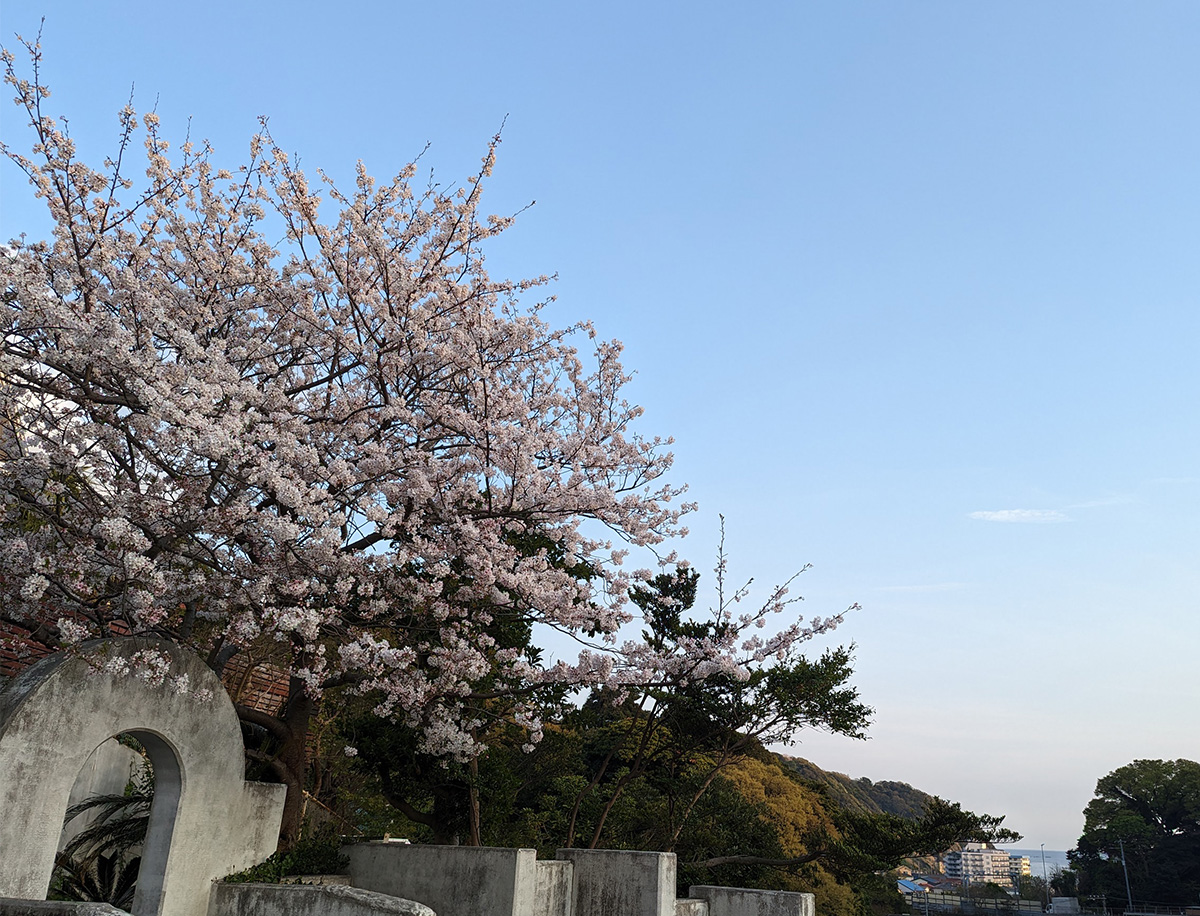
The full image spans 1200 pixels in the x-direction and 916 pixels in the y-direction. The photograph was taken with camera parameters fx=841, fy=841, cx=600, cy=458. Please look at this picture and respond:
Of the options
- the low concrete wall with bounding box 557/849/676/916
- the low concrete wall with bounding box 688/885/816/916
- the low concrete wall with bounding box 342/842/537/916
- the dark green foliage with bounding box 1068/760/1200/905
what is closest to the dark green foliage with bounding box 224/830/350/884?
the low concrete wall with bounding box 342/842/537/916

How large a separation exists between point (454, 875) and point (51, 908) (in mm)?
4512

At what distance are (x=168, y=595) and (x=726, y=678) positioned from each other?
9507 mm

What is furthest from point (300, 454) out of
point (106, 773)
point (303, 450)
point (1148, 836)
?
point (1148, 836)

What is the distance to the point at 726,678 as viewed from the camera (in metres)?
14.7

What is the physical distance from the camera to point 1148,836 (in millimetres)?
59188

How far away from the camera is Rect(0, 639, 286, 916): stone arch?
6570 millimetres

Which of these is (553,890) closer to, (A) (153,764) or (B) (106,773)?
(A) (153,764)

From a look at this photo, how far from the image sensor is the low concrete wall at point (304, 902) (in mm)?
7047

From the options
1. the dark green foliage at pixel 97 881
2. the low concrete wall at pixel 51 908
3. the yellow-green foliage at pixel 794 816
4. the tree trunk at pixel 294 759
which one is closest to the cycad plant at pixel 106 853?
the dark green foliage at pixel 97 881

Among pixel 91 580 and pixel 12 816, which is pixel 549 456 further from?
pixel 12 816

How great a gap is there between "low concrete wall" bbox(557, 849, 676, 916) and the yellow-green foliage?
10.5 meters

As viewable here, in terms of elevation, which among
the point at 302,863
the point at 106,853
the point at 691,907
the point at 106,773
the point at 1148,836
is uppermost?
the point at 106,773

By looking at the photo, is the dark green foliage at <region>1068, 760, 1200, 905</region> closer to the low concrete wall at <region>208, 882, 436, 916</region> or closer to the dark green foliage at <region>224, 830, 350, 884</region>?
the dark green foliage at <region>224, 830, 350, 884</region>

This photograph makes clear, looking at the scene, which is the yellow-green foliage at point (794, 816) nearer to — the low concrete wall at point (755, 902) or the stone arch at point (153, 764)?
the low concrete wall at point (755, 902)
